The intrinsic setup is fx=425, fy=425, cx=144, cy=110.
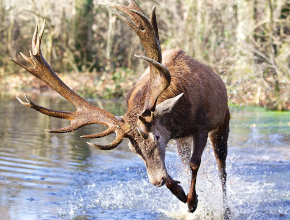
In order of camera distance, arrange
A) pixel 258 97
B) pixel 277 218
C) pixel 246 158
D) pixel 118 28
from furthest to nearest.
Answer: pixel 118 28
pixel 258 97
pixel 246 158
pixel 277 218

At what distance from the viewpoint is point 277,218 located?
4770 mm

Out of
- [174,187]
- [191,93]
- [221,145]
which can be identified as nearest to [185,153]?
[221,145]

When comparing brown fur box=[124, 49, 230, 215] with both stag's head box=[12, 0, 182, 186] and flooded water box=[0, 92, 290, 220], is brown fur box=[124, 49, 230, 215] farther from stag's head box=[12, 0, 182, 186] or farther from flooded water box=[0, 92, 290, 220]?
flooded water box=[0, 92, 290, 220]

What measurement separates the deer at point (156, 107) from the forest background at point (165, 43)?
19.1 feet

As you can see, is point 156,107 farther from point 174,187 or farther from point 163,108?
point 174,187

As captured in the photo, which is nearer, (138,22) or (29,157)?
(138,22)

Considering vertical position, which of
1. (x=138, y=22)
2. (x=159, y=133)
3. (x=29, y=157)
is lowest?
(x=29, y=157)

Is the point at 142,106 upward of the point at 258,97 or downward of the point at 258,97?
upward

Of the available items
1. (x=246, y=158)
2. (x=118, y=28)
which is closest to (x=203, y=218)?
(x=246, y=158)

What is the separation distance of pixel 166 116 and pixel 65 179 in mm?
2269

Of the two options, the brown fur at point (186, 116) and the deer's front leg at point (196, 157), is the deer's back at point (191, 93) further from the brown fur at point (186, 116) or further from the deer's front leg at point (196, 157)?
the deer's front leg at point (196, 157)

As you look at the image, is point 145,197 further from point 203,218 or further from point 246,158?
point 246,158

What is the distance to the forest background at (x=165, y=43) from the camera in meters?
13.2

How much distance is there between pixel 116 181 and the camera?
6.20 m
